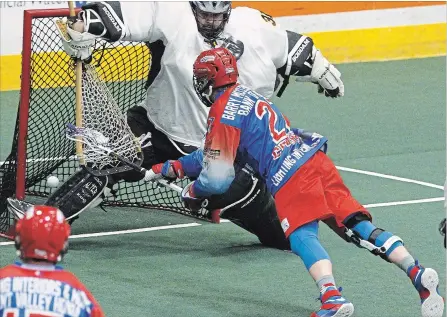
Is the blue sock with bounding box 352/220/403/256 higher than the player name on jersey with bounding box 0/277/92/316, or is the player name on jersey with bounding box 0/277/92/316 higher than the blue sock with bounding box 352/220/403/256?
the player name on jersey with bounding box 0/277/92/316

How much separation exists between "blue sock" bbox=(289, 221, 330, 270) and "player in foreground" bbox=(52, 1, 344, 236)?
110 centimetres

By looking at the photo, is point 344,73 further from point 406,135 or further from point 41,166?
point 41,166

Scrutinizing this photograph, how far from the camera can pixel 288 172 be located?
20.9 feet

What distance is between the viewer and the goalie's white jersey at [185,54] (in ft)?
24.5

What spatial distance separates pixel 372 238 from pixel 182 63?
178 cm

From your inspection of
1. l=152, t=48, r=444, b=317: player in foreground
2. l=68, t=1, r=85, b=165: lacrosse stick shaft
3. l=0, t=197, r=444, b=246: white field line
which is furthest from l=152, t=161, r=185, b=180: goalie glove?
l=0, t=197, r=444, b=246: white field line

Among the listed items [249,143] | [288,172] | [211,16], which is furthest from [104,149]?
[288,172]

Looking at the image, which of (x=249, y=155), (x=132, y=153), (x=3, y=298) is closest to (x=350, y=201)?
(x=249, y=155)

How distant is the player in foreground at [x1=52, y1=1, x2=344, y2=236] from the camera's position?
7391mm

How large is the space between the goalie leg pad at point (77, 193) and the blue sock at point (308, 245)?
1.67 meters

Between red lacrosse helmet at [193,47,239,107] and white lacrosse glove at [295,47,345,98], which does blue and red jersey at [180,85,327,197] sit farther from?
white lacrosse glove at [295,47,345,98]

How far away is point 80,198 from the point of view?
24.9 feet

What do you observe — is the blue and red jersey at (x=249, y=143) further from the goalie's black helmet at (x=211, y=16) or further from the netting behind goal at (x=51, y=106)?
the netting behind goal at (x=51, y=106)

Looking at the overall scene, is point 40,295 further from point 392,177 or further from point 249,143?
point 392,177
